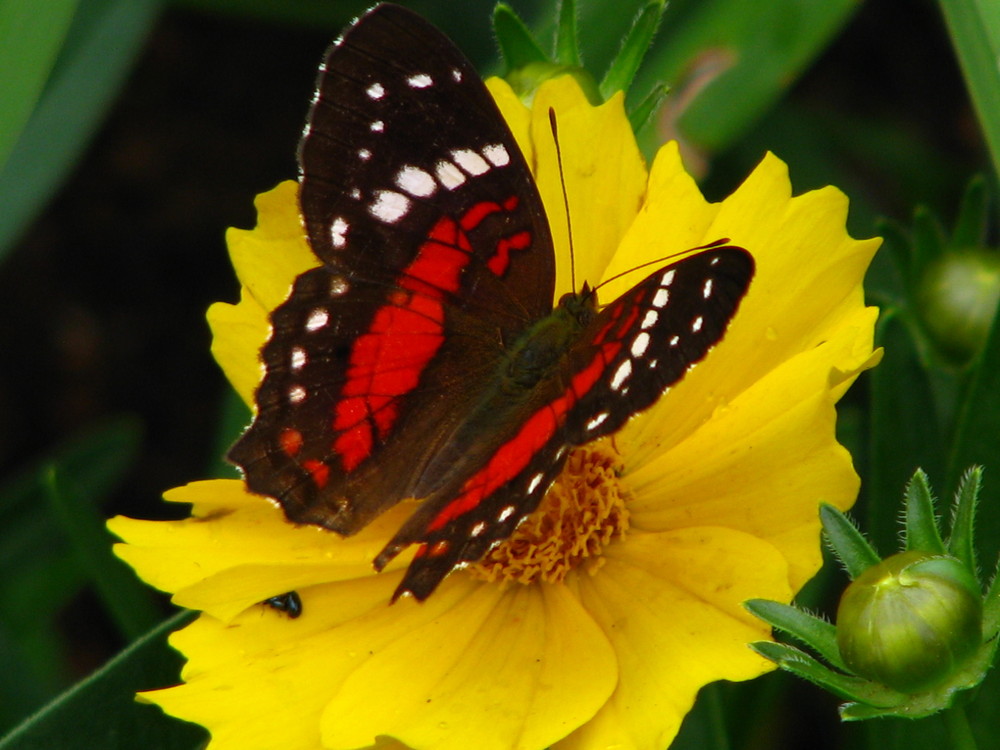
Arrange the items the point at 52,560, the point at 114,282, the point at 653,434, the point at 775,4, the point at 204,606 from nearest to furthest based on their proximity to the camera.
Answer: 1. the point at 204,606
2. the point at 653,434
3. the point at 775,4
4. the point at 52,560
5. the point at 114,282

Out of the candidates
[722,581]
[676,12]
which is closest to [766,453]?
[722,581]

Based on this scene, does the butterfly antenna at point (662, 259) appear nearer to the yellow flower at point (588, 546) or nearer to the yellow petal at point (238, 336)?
the yellow flower at point (588, 546)

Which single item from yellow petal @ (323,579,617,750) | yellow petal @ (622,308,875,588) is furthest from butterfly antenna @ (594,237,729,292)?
yellow petal @ (323,579,617,750)

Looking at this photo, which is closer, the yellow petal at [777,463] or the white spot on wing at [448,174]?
the yellow petal at [777,463]

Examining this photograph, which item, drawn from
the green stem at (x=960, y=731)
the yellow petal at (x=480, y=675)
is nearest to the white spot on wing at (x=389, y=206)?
the yellow petal at (x=480, y=675)

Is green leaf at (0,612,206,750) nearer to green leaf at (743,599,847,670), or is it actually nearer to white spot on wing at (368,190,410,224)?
white spot on wing at (368,190,410,224)

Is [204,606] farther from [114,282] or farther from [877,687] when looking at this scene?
[114,282]
